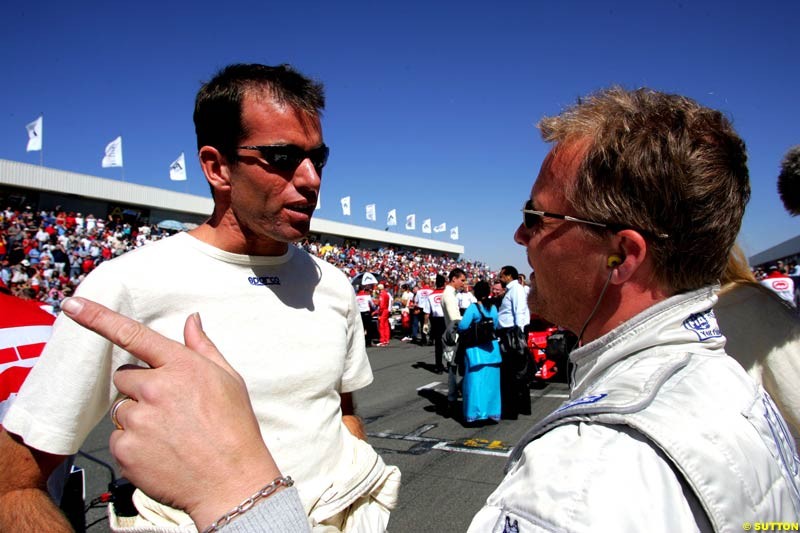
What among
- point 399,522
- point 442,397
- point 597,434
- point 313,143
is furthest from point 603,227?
point 442,397

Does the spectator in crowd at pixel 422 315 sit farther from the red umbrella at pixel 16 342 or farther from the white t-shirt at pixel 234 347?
the white t-shirt at pixel 234 347

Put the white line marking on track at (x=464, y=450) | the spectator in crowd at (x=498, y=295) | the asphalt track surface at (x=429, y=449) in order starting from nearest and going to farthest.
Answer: the asphalt track surface at (x=429, y=449)
the white line marking on track at (x=464, y=450)
the spectator in crowd at (x=498, y=295)

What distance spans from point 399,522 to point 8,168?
2936cm

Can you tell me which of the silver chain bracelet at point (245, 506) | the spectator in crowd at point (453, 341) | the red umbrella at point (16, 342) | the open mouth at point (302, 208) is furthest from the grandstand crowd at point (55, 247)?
the silver chain bracelet at point (245, 506)

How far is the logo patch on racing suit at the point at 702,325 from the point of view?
1061 millimetres

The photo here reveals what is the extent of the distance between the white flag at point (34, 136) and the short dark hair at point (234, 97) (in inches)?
1188

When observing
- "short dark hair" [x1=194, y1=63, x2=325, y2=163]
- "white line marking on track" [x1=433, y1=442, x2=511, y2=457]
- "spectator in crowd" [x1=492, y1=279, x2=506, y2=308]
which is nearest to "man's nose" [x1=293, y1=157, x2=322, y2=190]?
"short dark hair" [x1=194, y1=63, x2=325, y2=163]

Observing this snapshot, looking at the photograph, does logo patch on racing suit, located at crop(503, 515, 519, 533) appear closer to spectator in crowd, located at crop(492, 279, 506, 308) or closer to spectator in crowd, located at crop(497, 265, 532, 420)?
spectator in crowd, located at crop(497, 265, 532, 420)

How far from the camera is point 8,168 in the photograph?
80.5ft

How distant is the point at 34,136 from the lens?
25.5 metres

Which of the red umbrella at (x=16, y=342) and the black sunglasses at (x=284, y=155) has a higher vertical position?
the black sunglasses at (x=284, y=155)

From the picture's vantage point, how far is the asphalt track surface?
4043 mm

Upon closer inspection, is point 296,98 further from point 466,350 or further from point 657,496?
point 466,350

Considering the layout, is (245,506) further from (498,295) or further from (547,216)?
(498,295)
